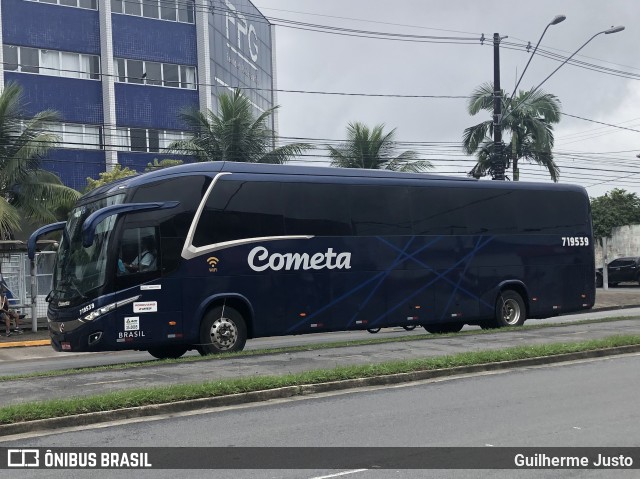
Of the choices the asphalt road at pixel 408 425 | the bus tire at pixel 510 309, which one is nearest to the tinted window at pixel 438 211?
the bus tire at pixel 510 309

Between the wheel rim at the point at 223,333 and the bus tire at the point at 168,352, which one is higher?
the wheel rim at the point at 223,333

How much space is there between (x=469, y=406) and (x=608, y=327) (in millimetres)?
10451

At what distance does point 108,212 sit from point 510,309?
1086 centimetres

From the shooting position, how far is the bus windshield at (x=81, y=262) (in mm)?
15086

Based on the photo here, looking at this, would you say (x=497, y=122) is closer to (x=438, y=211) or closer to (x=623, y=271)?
(x=438, y=211)

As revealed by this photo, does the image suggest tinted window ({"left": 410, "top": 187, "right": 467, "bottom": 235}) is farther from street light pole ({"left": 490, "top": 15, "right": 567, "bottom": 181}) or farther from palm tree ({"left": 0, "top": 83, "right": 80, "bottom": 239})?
palm tree ({"left": 0, "top": 83, "right": 80, "bottom": 239})

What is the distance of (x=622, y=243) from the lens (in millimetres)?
52875

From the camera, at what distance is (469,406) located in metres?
9.91

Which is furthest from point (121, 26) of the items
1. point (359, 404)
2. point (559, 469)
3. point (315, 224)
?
point (559, 469)

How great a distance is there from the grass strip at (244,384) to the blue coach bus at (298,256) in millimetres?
4312

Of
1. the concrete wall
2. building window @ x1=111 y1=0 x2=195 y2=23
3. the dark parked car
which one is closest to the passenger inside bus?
building window @ x1=111 y1=0 x2=195 y2=23

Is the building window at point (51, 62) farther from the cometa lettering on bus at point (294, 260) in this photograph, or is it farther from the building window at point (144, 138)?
the cometa lettering on bus at point (294, 260)

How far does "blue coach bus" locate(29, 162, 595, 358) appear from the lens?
15234 mm

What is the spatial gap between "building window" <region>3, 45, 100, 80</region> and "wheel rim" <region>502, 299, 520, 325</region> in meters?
27.8
